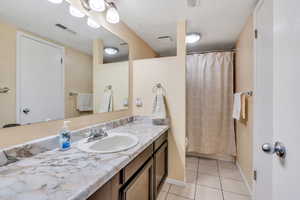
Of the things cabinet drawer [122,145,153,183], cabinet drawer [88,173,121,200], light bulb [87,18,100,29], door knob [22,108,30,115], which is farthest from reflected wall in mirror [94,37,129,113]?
cabinet drawer [88,173,121,200]

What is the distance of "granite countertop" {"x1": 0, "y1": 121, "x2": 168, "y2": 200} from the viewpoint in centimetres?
54

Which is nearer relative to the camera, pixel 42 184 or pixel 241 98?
pixel 42 184

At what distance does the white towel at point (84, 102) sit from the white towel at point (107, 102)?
167 millimetres

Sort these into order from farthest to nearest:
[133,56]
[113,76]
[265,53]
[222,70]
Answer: [222,70] → [133,56] → [113,76] → [265,53]

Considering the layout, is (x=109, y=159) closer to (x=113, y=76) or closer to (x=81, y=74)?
(x=81, y=74)

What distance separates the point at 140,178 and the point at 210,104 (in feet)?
6.49

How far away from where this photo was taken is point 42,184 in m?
0.59

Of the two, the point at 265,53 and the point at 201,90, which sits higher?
the point at 265,53

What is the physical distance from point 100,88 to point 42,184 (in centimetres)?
110

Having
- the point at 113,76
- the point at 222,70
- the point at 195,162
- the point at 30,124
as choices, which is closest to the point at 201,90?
the point at 222,70

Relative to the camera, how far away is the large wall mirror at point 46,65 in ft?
2.80

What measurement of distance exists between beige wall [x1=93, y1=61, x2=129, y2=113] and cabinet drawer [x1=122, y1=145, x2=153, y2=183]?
698 millimetres

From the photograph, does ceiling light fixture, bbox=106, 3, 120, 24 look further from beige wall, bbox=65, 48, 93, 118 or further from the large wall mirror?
beige wall, bbox=65, 48, 93, 118

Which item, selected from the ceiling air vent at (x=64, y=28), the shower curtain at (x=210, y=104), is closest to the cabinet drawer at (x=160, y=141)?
the shower curtain at (x=210, y=104)
